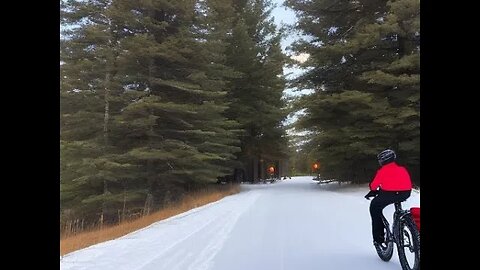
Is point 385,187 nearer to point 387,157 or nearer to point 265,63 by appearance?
point 387,157

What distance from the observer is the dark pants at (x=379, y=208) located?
3291 millimetres

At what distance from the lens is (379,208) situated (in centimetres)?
346

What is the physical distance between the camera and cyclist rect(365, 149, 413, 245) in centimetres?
310

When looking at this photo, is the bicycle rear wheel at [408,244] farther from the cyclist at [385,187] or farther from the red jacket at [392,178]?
the red jacket at [392,178]

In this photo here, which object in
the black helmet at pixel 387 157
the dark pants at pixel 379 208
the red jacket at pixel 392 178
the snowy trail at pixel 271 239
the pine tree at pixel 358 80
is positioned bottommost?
the snowy trail at pixel 271 239

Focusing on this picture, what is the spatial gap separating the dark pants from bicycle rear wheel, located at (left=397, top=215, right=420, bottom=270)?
0.15 metres

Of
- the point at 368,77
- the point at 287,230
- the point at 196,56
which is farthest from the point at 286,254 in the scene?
the point at 196,56

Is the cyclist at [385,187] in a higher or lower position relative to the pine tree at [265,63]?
lower

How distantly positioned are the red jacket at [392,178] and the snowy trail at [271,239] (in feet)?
0.42

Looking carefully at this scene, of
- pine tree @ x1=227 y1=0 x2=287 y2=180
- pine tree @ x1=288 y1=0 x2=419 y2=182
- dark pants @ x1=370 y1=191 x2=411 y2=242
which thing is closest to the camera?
dark pants @ x1=370 y1=191 x2=411 y2=242

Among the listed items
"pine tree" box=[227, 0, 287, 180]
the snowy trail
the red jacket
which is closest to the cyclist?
the red jacket

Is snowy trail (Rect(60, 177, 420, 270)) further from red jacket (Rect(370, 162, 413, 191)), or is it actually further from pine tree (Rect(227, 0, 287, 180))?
pine tree (Rect(227, 0, 287, 180))

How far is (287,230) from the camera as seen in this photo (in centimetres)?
421

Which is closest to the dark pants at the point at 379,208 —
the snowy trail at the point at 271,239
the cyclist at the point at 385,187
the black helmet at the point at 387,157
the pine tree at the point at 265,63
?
the cyclist at the point at 385,187
